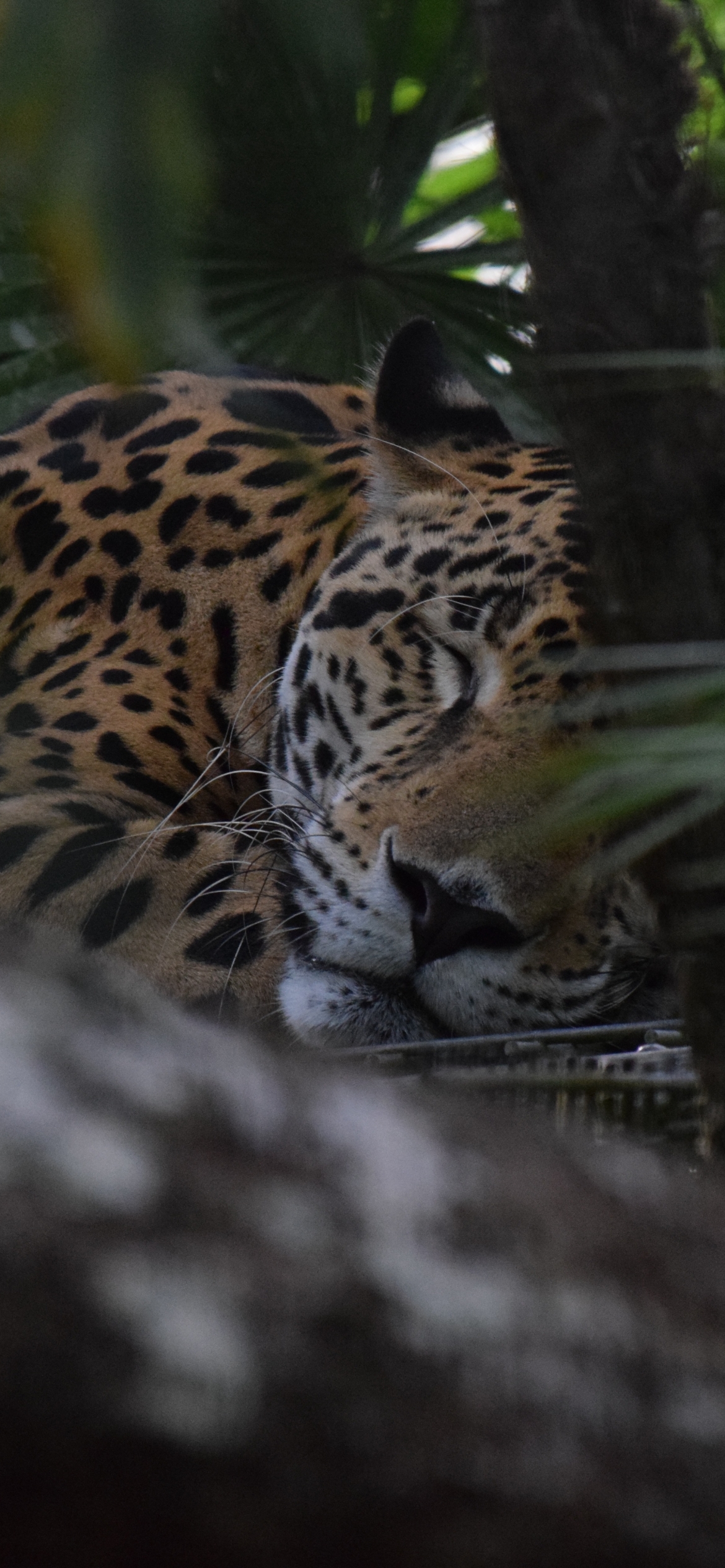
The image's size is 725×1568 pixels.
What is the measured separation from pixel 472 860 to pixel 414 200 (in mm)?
1450

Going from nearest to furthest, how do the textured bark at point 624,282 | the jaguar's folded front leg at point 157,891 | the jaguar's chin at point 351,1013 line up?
1. the textured bark at point 624,282
2. the jaguar's chin at point 351,1013
3. the jaguar's folded front leg at point 157,891

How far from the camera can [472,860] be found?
183 centimetres

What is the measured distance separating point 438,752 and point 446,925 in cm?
39

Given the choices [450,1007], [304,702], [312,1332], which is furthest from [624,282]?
[304,702]

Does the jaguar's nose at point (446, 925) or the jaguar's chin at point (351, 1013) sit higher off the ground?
the jaguar's nose at point (446, 925)

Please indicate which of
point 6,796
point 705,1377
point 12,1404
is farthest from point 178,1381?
point 6,796

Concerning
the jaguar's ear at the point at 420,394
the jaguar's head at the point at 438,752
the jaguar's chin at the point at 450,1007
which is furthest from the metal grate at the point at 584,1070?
the jaguar's ear at the point at 420,394

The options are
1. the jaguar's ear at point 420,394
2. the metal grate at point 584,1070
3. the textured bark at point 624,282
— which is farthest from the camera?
the jaguar's ear at point 420,394

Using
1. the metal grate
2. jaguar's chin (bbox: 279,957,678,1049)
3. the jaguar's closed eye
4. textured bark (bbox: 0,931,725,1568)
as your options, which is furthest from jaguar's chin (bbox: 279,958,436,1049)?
textured bark (bbox: 0,931,725,1568)

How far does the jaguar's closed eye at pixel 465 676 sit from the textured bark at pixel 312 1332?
5.72 feet

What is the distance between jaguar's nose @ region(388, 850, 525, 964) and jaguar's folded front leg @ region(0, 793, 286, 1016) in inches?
12.4

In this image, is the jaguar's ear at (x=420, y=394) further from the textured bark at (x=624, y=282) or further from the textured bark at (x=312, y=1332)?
the textured bark at (x=312, y=1332)

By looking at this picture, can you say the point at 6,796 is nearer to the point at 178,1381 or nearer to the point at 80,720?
the point at 80,720

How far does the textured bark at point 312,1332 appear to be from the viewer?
1.44 feet
